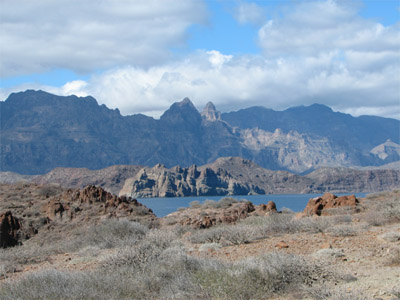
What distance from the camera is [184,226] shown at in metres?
20.2

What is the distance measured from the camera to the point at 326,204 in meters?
23.1

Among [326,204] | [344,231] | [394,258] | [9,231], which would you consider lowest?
[326,204]

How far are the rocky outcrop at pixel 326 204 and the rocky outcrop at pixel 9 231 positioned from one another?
1367cm

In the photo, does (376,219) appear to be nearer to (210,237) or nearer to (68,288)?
(210,237)

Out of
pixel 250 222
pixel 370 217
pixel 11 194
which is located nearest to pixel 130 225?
pixel 250 222

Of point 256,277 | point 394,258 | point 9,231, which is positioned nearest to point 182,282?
point 256,277

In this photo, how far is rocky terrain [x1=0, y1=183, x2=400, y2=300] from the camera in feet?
25.2

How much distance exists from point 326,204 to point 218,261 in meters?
14.8

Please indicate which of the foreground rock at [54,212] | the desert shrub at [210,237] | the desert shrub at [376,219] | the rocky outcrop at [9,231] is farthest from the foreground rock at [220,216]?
the rocky outcrop at [9,231]

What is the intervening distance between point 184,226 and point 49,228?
7984mm

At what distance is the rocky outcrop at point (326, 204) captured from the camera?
70.3 ft

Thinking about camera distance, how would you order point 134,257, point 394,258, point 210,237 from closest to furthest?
1. point 394,258
2. point 134,257
3. point 210,237

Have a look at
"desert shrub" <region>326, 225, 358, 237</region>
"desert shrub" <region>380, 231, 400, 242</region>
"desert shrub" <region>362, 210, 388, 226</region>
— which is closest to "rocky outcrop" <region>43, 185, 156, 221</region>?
"desert shrub" <region>362, 210, 388, 226</region>

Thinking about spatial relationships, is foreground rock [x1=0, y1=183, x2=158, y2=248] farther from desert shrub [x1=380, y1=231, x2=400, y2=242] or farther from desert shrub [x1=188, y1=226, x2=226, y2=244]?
desert shrub [x1=380, y1=231, x2=400, y2=242]
